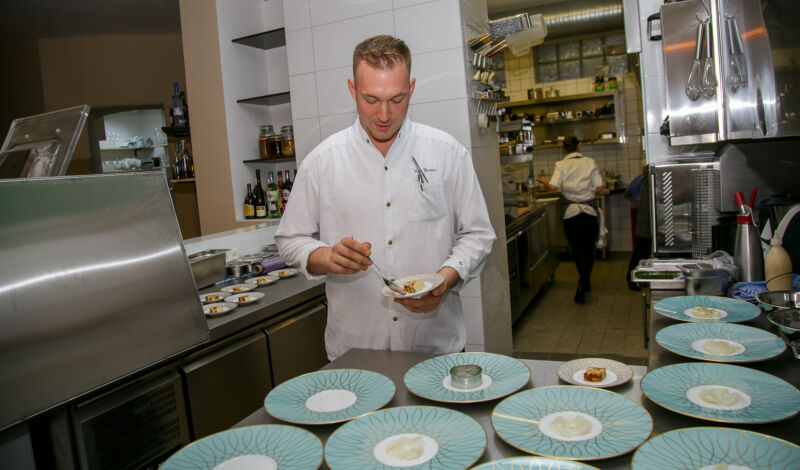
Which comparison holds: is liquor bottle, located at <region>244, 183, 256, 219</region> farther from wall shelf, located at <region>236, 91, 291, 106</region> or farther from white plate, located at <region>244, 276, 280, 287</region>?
white plate, located at <region>244, 276, 280, 287</region>

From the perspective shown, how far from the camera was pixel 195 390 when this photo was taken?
2051 mm

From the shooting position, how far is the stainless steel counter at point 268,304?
2189mm

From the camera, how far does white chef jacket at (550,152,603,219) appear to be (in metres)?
5.66

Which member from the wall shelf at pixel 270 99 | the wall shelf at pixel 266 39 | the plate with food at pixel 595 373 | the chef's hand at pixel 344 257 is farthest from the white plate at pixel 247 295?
the wall shelf at pixel 266 39

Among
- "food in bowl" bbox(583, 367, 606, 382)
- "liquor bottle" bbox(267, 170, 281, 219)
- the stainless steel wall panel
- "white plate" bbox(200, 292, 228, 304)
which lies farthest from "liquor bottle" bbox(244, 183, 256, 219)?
"food in bowl" bbox(583, 367, 606, 382)

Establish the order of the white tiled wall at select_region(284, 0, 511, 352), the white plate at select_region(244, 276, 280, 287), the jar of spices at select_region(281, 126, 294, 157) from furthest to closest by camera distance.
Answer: the jar of spices at select_region(281, 126, 294, 157) → the white tiled wall at select_region(284, 0, 511, 352) → the white plate at select_region(244, 276, 280, 287)

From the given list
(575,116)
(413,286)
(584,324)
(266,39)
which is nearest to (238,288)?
(413,286)

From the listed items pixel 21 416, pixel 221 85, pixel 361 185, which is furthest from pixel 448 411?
pixel 221 85

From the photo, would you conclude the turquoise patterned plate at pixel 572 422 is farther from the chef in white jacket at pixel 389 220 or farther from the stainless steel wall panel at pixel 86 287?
the stainless steel wall panel at pixel 86 287

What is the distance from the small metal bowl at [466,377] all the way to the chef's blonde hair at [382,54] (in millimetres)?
931

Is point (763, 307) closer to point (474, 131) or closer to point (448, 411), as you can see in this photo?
point (448, 411)

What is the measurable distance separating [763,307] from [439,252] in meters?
1.06

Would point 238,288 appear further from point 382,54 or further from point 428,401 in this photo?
point 428,401

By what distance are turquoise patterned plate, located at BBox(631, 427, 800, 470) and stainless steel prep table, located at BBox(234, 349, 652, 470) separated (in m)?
0.05
